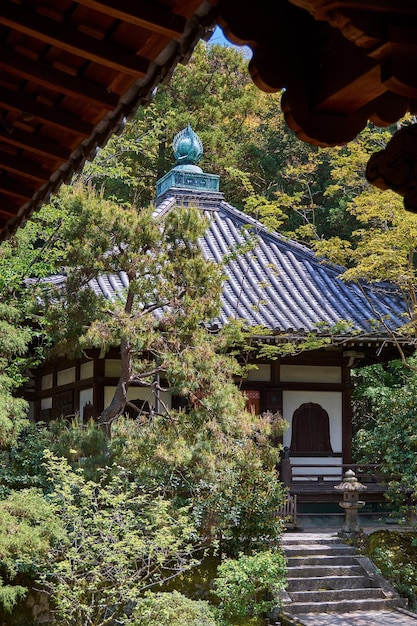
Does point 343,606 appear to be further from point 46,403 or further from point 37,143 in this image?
point 37,143

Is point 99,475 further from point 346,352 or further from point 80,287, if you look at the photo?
point 346,352

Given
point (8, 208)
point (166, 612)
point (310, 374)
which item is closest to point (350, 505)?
point (310, 374)

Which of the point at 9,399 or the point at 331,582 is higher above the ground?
the point at 9,399

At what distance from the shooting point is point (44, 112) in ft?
9.72

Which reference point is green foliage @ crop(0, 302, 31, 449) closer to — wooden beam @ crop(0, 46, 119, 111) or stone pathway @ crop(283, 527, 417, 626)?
stone pathway @ crop(283, 527, 417, 626)

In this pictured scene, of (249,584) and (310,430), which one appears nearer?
(249,584)

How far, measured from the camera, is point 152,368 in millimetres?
11406

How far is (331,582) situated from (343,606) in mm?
530

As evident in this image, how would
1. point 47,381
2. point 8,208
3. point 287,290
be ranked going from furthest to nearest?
point 47,381
point 287,290
point 8,208

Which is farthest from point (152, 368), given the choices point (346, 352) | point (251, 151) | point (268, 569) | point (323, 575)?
point (251, 151)

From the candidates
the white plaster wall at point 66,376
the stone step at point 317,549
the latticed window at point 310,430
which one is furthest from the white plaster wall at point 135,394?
the stone step at point 317,549

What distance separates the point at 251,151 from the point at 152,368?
16560 millimetres

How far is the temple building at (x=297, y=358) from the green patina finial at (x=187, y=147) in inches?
78.8

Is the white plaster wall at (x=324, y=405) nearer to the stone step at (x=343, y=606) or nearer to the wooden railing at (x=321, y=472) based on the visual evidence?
the wooden railing at (x=321, y=472)
